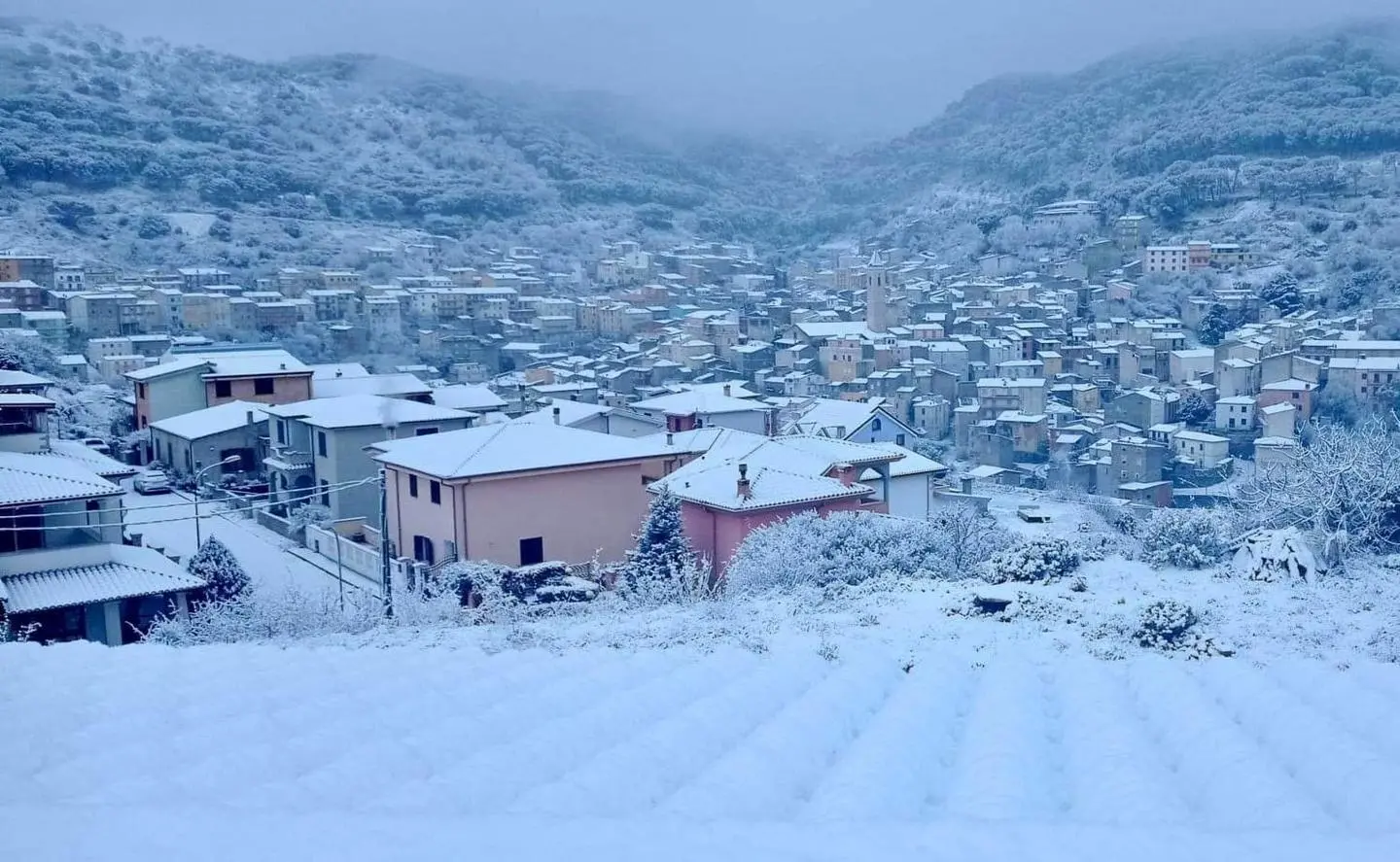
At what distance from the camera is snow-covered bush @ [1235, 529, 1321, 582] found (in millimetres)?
6512

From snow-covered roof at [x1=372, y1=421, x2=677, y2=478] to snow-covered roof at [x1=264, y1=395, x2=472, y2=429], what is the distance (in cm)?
253

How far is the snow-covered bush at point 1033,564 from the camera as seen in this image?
268 inches

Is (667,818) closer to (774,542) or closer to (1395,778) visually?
(1395,778)

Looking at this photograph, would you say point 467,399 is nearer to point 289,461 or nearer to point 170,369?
point 170,369

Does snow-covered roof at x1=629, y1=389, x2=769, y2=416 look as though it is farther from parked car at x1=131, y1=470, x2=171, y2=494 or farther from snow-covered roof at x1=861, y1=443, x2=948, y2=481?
parked car at x1=131, y1=470, x2=171, y2=494

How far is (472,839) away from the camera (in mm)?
2576

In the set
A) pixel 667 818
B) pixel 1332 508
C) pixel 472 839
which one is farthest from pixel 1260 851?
A: pixel 1332 508

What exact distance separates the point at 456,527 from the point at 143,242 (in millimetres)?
46660

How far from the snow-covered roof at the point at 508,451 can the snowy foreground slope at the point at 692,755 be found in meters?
7.20

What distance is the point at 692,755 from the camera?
348 centimetres

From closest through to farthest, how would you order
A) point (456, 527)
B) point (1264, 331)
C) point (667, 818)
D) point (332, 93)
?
point (667, 818) → point (456, 527) → point (1264, 331) → point (332, 93)

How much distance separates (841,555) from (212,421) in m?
14.6

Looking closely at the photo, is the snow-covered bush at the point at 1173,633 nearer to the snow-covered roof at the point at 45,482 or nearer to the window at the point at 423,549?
the window at the point at 423,549

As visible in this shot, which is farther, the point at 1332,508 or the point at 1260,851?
the point at 1332,508
